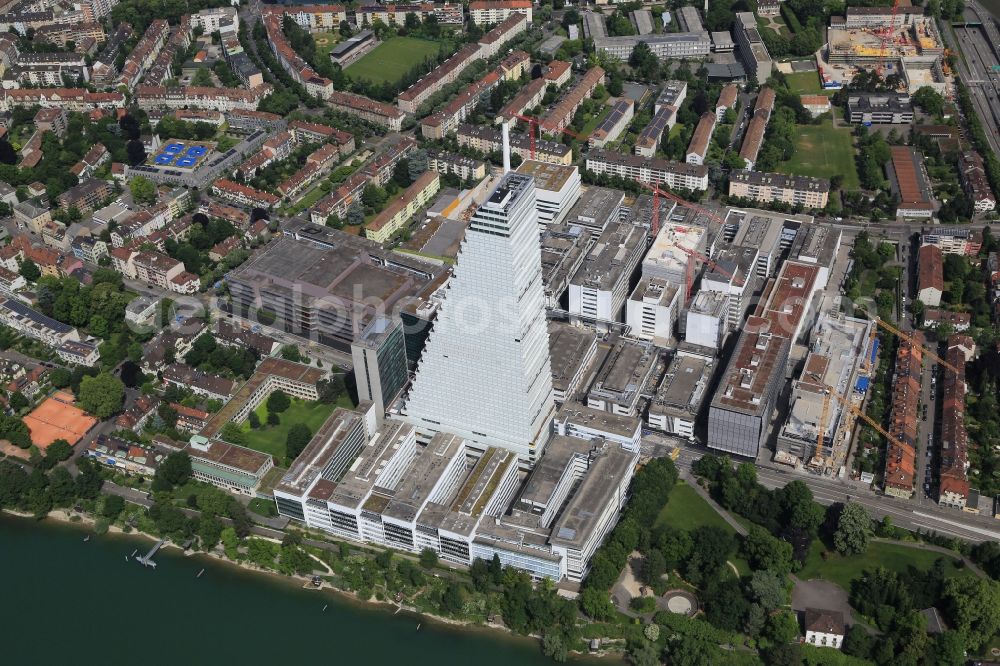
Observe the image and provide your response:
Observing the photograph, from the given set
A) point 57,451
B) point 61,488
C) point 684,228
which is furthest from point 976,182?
point 61,488

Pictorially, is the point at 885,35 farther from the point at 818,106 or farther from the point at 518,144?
the point at 518,144

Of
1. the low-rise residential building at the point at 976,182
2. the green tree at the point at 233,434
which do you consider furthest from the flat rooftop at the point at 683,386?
the low-rise residential building at the point at 976,182

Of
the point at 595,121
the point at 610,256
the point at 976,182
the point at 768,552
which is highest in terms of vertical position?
the point at 610,256

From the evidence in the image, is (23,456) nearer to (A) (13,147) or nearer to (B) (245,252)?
(B) (245,252)

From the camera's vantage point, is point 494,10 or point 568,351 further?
point 494,10

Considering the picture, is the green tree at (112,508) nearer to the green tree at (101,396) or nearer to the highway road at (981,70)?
the green tree at (101,396)

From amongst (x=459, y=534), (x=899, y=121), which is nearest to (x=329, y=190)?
(x=459, y=534)
